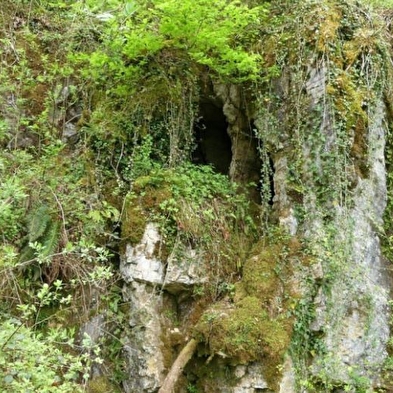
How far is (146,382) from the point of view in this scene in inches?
181

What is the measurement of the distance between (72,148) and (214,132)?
221 centimetres

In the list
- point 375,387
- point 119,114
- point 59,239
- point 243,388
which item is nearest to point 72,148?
point 119,114

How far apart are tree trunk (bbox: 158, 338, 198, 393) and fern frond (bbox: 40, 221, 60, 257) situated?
1690 mm

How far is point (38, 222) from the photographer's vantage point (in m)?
4.87

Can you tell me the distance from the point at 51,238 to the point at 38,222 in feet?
0.76

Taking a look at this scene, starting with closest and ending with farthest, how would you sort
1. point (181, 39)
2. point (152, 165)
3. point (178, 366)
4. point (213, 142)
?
point (178, 366), point (181, 39), point (152, 165), point (213, 142)

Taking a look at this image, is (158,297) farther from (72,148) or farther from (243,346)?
(72,148)

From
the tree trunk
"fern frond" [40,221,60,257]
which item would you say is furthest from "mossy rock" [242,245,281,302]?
"fern frond" [40,221,60,257]

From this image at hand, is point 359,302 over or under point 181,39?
under

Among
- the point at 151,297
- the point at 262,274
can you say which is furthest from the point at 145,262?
the point at 262,274

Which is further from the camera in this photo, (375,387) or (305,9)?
(305,9)

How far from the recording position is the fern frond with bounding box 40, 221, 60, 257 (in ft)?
15.6

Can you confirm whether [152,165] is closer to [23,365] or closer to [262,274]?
[262,274]

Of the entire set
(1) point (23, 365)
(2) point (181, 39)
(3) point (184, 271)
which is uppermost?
(2) point (181, 39)
